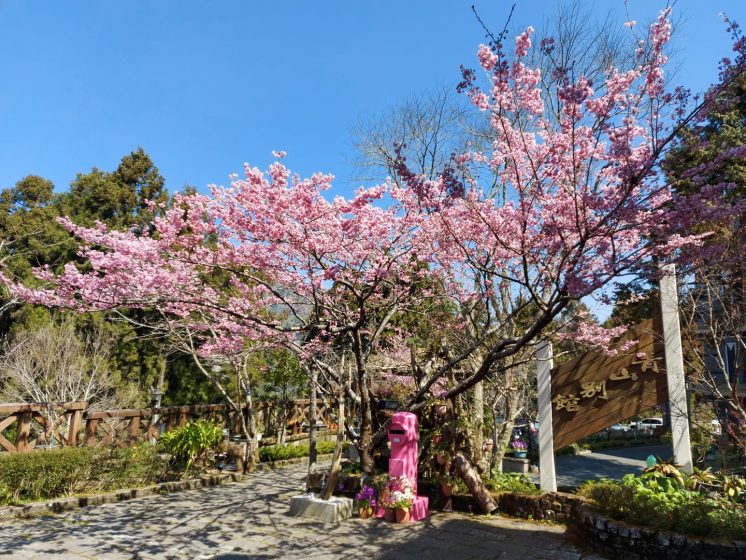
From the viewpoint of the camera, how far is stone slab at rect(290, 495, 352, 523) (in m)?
6.73

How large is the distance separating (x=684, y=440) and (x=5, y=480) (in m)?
9.36

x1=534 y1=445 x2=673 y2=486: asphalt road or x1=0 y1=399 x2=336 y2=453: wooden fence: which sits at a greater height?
x1=0 y1=399 x2=336 y2=453: wooden fence

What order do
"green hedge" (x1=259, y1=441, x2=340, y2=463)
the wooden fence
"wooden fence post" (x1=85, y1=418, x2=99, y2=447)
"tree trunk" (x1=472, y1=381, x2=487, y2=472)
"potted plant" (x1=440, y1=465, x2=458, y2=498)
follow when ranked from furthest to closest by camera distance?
"green hedge" (x1=259, y1=441, x2=340, y2=463) < "wooden fence post" (x1=85, y1=418, x2=99, y2=447) < the wooden fence < "tree trunk" (x1=472, y1=381, x2=487, y2=472) < "potted plant" (x1=440, y1=465, x2=458, y2=498)

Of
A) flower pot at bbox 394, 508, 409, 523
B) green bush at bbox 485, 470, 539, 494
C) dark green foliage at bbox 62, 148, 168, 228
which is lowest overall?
flower pot at bbox 394, 508, 409, 523

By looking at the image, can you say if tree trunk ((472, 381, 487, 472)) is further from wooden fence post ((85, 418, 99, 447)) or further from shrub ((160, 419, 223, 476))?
wooden fence post ((85, 418, 99, 447))

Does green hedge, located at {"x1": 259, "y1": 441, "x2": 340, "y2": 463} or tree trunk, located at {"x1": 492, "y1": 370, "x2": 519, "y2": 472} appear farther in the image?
green hedge, located at {"x1": 259, "y1": 441, "x2": 340, "y2": 463}

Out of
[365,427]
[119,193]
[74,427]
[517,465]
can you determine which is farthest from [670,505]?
[119,193]

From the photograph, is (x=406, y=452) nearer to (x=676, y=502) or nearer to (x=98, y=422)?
(x=676, y=502)

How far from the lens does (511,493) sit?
7.13m

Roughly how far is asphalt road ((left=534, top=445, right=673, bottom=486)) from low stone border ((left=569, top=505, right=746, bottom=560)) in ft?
21.0

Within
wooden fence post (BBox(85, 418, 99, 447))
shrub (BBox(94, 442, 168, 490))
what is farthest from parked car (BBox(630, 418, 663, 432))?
wooden fence post (BBox(85, 418, 99, 447))

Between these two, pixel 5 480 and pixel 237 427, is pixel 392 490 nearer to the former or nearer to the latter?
pixel 5 480

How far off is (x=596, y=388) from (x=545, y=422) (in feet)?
2.98

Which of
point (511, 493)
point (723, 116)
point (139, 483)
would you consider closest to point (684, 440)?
point (511, 493)
